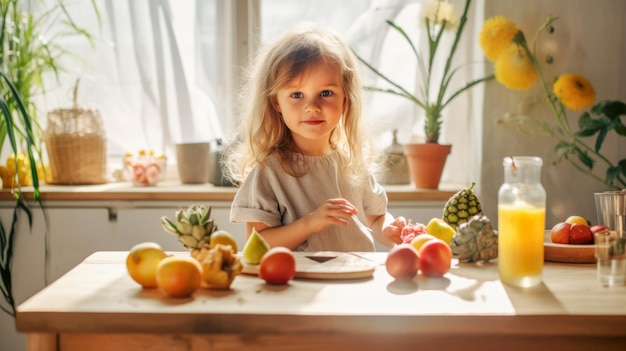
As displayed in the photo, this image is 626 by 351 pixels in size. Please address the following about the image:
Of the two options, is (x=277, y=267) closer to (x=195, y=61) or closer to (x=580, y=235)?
(x=580, y=235)

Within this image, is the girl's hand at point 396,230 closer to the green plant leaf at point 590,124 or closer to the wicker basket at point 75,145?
the green plant leaf at point 590,124

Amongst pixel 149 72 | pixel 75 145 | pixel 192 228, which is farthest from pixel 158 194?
pixel 192 228

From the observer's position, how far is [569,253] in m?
1.38

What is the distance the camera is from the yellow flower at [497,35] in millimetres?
2537

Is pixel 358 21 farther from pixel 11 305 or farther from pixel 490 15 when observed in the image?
pixel 11 305

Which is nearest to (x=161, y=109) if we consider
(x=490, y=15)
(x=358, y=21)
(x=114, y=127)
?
(x=114, y=127)

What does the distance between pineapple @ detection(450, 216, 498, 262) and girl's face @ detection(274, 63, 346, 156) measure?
1.61ft

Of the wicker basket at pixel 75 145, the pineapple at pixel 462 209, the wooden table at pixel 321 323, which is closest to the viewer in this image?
the wooden table at pixel 321 323

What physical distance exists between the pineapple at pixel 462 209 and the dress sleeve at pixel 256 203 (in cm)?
44

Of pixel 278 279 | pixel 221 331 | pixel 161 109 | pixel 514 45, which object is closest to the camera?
pixel 221 331

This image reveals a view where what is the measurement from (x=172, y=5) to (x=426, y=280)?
2.09 meters

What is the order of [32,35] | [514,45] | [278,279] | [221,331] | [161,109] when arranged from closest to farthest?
1. [221,331]
2. [278,279]
3. [514,45]
4. [32,35]
5. [161,109]

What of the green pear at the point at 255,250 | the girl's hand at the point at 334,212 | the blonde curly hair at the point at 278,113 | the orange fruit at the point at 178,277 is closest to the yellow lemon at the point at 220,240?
the green pear at the point at 255,250

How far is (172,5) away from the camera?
2922 millimetres
